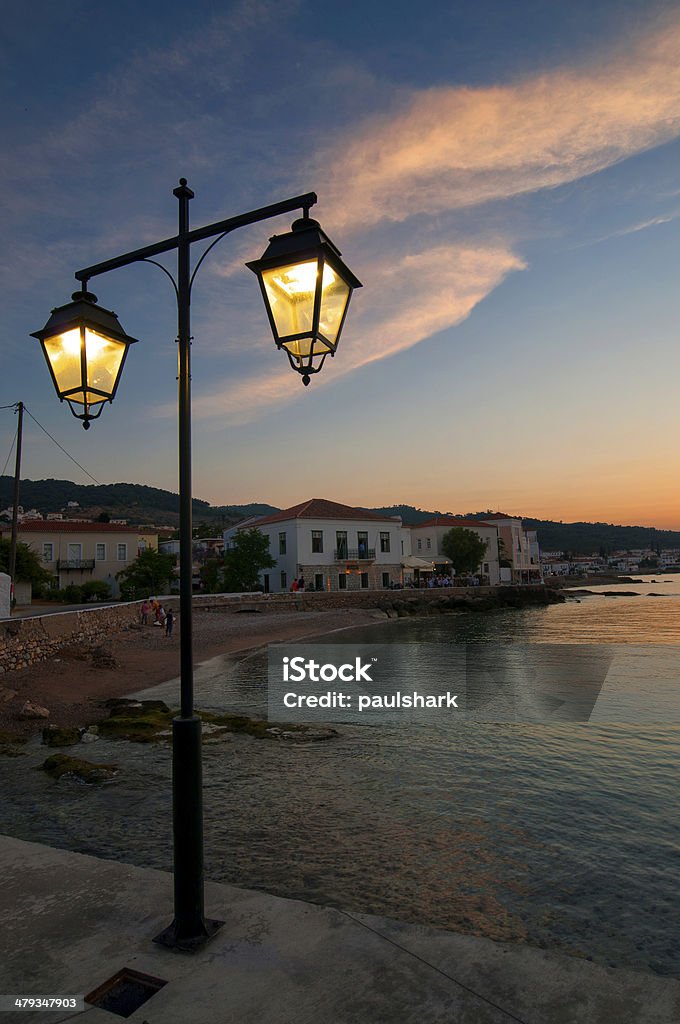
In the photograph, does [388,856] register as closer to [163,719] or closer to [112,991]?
[112,991]

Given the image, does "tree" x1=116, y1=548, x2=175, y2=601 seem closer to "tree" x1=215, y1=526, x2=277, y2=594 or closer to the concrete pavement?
"tree" x1=215, y1=526, x2=277, y2=594

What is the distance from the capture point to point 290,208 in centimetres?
403

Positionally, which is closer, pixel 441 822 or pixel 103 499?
pixel 441 822

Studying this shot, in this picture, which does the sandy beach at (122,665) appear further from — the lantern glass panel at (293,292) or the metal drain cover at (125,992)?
the lantern glass panel at (293,292)

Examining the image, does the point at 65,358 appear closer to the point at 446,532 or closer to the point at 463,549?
the point at 463,549

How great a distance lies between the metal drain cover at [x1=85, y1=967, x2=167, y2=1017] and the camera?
3.03 meters

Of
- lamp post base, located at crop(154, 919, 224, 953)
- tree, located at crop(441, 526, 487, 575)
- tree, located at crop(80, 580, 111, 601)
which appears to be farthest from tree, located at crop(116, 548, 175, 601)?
lamp post base, located at crop(154, 919, 224, 953)

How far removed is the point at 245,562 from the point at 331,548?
9342 mm

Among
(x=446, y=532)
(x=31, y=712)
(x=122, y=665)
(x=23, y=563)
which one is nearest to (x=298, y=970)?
(x=31, y=712)

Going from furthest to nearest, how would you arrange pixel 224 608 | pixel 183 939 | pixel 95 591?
1. pixel 95 591
2. pixel 224 608
3. pixel 183 939

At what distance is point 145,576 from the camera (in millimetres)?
47000

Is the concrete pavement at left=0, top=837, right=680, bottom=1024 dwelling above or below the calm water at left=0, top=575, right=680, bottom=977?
above

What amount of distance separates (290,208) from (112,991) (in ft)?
15.0

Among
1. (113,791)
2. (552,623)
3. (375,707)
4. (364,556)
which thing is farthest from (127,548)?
(113,791)
